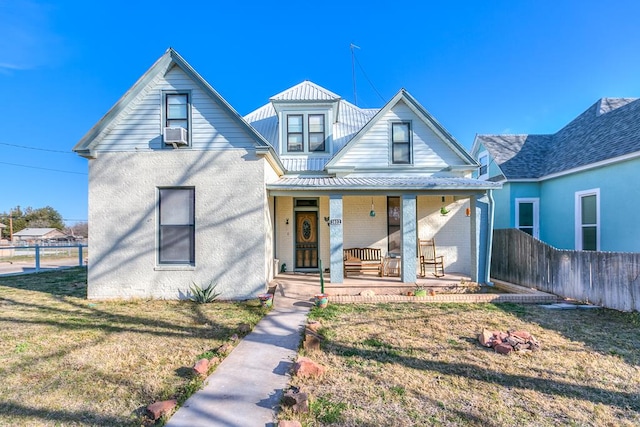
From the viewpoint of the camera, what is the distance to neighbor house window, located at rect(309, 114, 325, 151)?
11.4 metres

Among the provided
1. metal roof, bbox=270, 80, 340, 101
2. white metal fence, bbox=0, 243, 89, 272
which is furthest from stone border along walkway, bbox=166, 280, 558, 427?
white metal fence, bbox=0, 243, 89, 272

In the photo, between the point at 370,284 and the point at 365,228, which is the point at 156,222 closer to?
the point at 370,284

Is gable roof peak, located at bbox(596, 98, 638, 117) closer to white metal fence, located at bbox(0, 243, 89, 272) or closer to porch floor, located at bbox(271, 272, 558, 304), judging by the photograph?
porch floor, located at bbox(271, 272, 558, 304)

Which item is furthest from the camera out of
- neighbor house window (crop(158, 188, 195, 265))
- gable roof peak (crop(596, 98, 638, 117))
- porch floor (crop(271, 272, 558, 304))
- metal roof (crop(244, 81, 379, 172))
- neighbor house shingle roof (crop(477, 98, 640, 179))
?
gable roof peak (crop(596, 98, 638, 117))

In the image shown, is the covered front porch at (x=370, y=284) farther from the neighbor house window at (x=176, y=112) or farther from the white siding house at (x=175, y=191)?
the neighbor house window at (x=176, y=112)

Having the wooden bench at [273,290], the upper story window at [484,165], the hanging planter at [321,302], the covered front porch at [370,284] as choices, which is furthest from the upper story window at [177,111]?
the upper story window at [484,165]

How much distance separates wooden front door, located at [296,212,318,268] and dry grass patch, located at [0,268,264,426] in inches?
151

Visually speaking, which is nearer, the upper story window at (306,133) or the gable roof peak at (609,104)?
the upper story window at (306,133)

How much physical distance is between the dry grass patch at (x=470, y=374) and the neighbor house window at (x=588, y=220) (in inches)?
196

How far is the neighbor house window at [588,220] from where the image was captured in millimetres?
9898

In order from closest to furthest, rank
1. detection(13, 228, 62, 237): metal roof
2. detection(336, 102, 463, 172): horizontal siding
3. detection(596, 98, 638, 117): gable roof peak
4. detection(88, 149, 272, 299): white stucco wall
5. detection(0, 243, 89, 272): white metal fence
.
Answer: detection(88, 149, 272, 299): white stucco wall < detection(336, 102, 463, 172): horizontal siding < detection(596, 98, 638, 117): gable roof peak < detection(0, 243, 89, 272): white metal fence < detection(13, 228, 62, 237): metal roof

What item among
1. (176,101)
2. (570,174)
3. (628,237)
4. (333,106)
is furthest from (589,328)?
(176,101)

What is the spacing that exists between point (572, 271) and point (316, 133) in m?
8.79

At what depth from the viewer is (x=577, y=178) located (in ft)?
35.2
